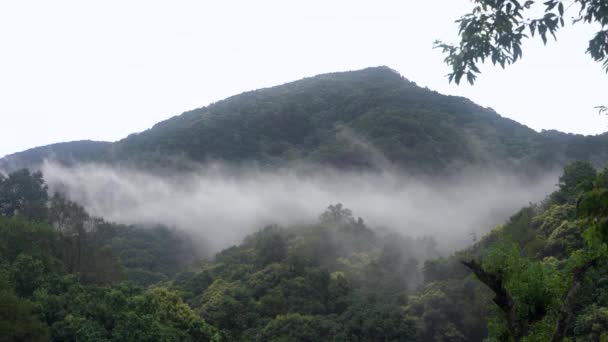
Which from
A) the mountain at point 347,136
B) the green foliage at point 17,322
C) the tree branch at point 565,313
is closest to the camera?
the tree branch at point 565,313

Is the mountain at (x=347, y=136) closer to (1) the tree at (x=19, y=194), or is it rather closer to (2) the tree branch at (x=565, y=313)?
(1) the tree at (x=19, y=194)

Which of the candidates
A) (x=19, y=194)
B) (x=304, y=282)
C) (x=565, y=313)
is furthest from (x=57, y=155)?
(x=565, y=313)

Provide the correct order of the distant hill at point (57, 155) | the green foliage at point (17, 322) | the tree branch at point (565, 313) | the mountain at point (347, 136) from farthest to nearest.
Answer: the distant hill at point (57, 155), the mountain at point (347, 136), the green foliage at point (17, 322), the tree branch at point (565, 313)

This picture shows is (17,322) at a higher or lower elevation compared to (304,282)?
higher

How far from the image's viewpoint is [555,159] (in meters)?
68.6

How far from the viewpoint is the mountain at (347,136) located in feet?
276

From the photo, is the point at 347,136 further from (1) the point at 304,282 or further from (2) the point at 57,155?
(1) the point at 304,282

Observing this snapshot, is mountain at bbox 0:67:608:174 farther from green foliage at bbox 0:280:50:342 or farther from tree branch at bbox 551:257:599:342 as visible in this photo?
tree branch at bbox 551:257:599:342

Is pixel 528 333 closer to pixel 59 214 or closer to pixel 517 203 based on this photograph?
pixel 59 214

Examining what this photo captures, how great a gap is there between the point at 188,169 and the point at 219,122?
11.3 meters

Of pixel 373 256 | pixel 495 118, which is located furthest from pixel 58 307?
pixel 495 118

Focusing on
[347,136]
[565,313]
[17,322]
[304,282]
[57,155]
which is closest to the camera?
[565,313]

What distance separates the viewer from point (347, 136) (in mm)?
92312

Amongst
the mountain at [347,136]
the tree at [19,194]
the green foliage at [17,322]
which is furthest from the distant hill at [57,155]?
the green foliage at [17,322]
